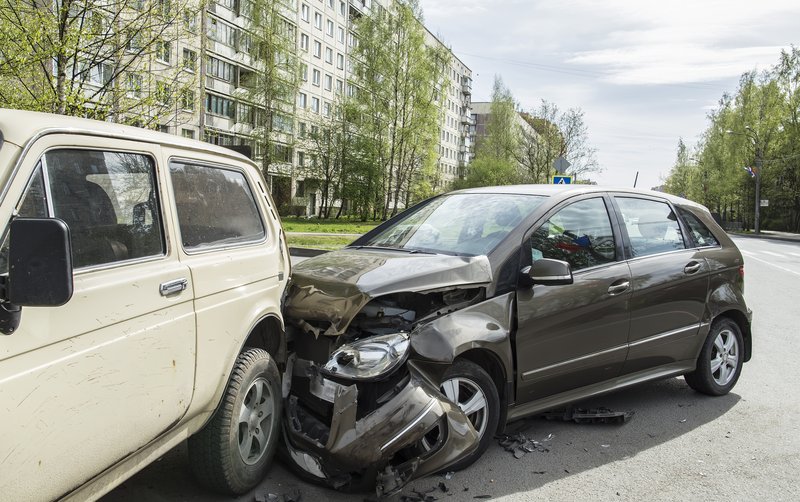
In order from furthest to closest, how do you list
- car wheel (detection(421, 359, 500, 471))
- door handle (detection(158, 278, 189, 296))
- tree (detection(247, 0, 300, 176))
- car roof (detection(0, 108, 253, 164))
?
1. tree (detection(247, 0, 300, 176))
2. car wheel (detection(421, 359, 500, 471))
3. door handle (detection(158, 278, 189, 296))
4. car roof (detection(0, 108, 253, 164))

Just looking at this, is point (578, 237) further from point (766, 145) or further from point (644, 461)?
point (766, 145)

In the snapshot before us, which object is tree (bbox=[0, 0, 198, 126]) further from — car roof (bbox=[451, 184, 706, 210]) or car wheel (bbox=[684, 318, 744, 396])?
car wheel (bbox=[684, 318, 744, 396])

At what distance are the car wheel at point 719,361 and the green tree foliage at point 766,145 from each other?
187 ft

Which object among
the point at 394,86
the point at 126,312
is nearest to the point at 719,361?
the point at 126,312

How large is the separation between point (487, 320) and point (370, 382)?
2.81 feet

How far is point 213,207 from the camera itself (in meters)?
3.33

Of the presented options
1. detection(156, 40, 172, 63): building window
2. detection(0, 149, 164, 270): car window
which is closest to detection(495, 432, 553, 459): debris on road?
detection(0, 149, 164, 270): car window

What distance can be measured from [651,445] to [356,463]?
231 centimetres

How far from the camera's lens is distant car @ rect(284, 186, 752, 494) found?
3295 millimetres

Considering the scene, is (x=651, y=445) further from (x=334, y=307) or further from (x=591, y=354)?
(x=334, y=307)

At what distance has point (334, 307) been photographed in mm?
3611

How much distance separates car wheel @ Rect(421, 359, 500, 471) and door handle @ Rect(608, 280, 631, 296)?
1256mm

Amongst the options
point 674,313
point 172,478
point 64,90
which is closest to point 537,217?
point 674,313

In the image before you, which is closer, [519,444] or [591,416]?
[519,444]
